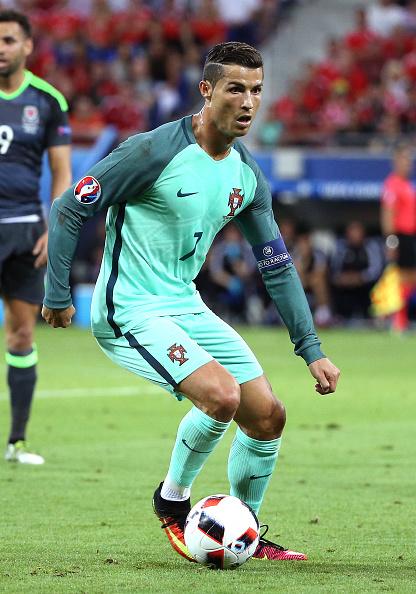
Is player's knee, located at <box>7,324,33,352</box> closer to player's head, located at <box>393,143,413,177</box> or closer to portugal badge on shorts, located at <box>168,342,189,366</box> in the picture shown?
portugal badge on shorts, located at <box>168,342,189,366</box>

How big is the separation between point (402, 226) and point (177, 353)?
50.2 ft

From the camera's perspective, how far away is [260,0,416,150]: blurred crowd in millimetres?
22594

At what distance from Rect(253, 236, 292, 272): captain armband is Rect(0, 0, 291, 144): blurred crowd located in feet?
62.5

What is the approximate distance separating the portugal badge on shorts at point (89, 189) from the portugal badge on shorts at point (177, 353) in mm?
685

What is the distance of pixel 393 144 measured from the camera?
22.3 meters

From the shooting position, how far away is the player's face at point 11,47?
837 centimetres

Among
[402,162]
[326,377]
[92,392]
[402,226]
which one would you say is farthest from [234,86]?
[402,226]

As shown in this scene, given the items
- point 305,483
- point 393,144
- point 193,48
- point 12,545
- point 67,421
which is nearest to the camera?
point 12,545

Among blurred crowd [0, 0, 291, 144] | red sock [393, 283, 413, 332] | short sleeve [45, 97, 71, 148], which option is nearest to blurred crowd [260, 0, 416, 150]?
blurred crowd [0, 0, 291, 144]

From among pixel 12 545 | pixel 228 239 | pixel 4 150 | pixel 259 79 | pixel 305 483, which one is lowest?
pixel 228 239

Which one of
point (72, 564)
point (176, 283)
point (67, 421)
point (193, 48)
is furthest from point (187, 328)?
point (193, 48)

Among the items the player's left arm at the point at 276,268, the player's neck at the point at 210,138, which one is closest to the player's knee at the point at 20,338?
the player's left arm at the point at 276,268

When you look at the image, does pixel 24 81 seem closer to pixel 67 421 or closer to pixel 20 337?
pixel 20 337

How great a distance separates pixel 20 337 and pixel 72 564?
326 centimetres
